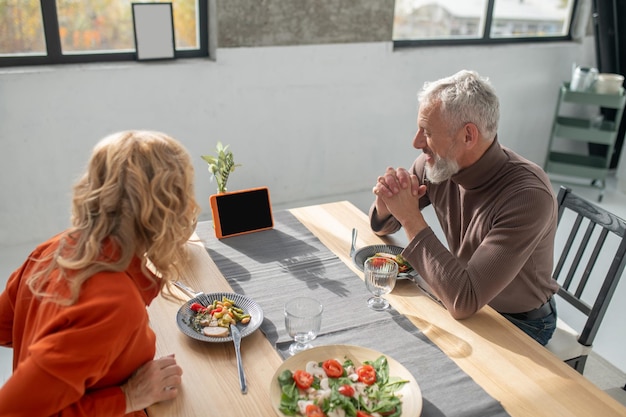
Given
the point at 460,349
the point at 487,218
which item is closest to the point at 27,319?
the point at 460,349

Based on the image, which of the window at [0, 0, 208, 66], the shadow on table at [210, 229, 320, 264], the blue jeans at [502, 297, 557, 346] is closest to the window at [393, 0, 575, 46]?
the window at [0, 0, 208, 66]

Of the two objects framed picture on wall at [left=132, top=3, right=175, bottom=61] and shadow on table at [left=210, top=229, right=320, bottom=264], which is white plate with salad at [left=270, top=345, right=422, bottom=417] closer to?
shadow on table at [left=210, top=229, right=320, bottom=264]

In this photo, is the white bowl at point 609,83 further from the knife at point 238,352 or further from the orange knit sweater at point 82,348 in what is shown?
the orange knit sweater at point 82,348

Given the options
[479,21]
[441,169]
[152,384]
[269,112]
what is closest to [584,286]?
[441,169]

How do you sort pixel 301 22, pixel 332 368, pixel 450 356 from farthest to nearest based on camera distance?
1. pixel 301 22
2. pixel 450 356
3. pixel 332 368

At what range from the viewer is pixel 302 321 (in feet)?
4.41

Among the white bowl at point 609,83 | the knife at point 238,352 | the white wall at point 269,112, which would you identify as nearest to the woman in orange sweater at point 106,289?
the knife at point 238,352

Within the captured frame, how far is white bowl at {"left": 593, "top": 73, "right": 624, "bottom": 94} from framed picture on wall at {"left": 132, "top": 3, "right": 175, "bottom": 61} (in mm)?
3041

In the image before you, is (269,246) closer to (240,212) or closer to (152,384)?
(240,212)

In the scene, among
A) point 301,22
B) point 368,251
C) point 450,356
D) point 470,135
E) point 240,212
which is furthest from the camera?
point 301,22

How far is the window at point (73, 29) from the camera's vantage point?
308 centimetres

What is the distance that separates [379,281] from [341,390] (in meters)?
0.39

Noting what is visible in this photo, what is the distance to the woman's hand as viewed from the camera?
117 cm

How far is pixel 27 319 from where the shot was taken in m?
1.16
